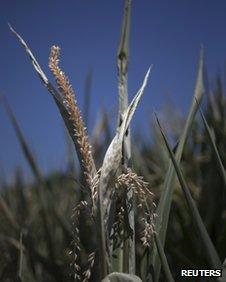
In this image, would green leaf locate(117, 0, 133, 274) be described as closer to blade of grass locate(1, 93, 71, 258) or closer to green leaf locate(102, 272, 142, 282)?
green leaf locate(102, 272, 142, 282)

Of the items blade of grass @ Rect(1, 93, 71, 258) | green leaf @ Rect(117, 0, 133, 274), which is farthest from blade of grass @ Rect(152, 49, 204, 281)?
blade of grass @ Rect(1, 93, 71, 258)

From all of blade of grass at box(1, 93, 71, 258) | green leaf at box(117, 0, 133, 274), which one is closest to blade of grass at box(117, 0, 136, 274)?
green leaf at box(117, 0, 133, 274)

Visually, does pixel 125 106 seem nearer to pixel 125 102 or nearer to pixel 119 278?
pixel 125 102

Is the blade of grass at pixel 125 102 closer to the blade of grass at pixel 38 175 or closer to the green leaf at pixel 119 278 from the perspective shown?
the green leaf at pixel 119 278

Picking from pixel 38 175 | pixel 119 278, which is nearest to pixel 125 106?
pixel 119 278

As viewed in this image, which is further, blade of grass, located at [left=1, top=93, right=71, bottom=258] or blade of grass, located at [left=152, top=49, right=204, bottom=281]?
blade of grass, located at [left=1, top=93, right=71, bottom=258]

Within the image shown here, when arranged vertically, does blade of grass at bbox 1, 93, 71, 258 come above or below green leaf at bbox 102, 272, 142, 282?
above

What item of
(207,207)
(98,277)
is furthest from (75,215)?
(207,207)

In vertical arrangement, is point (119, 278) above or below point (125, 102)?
below

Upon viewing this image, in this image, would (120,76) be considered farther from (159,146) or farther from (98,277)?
(159,146)

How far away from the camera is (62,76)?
0.35m

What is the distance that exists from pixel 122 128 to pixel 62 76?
0.07 m

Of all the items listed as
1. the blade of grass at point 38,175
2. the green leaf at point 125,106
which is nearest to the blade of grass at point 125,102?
the green leaf at point 125,106

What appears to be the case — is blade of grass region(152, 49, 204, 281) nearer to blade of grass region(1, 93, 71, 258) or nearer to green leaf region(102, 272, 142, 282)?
green leaf region(102, 272, 142, 282)
